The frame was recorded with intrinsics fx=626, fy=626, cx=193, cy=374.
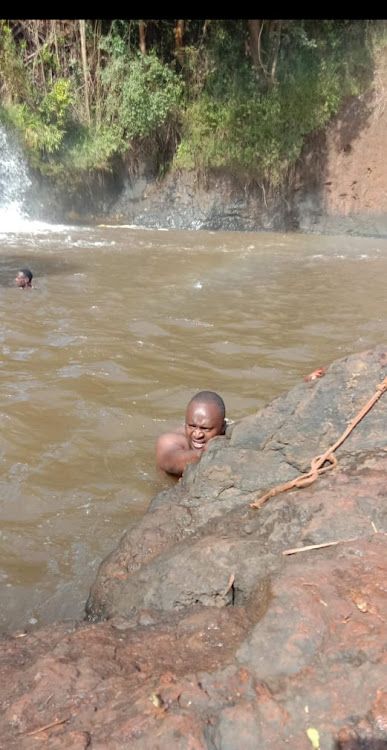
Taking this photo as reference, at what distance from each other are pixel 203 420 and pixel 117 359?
241 centimetres

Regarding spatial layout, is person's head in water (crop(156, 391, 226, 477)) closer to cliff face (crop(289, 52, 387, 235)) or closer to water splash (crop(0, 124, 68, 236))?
cliff face (crop(289, 52, 387, 235))

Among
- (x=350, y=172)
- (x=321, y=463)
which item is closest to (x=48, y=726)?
(x=321, y=463)

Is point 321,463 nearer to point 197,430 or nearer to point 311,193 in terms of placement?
point 197,430

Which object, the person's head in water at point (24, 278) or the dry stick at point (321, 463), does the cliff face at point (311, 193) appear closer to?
the person's head in water at point (24, 278)

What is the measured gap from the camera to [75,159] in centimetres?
1734

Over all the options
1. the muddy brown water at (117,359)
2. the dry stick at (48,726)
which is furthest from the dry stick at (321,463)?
the dry stick at (48,726)

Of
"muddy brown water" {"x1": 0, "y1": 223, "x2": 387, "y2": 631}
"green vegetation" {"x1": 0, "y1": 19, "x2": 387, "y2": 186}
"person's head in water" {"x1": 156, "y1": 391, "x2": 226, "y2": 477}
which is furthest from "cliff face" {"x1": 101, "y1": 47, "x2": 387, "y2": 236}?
"person's head in water" {"x1": 156, "y1": 391, "x2": 226, "y2": 477}

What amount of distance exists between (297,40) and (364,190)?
14.0 ft

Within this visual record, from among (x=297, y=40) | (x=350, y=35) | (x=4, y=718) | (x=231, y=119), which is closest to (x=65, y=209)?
(x=231, y=119)

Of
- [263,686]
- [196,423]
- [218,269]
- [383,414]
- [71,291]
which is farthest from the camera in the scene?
[218,269]

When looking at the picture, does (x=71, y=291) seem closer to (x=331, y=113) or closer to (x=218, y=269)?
(x=218, y=269)

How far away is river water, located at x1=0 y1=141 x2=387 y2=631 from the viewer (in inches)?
147

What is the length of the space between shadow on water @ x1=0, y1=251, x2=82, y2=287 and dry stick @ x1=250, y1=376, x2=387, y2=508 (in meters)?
7.09

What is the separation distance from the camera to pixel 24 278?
895 cm
